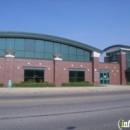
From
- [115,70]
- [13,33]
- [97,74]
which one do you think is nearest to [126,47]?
[115,70]

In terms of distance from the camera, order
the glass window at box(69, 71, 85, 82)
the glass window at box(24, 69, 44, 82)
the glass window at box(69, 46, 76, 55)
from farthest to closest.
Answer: the glass window at box(69, 46, 76, 55) → the glass window at box(69, 71, 85, 82) → the glass window at box(24, 69, 44, 82)

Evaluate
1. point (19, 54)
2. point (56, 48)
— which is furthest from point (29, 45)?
point (56, 48)

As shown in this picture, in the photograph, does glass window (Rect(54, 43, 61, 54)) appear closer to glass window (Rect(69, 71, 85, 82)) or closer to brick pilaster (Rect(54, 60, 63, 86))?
brick pilaster (Rect(54, 60, 63, 86))

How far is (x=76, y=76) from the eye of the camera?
112 feet

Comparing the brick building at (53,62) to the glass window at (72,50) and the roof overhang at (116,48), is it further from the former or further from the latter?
the roof overhang at (116,48)

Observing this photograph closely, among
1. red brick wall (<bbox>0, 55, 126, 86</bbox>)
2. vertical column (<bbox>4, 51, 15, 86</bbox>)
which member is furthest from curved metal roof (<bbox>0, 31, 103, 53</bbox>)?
vertical column (<bbox>4, 51, 15, 86</bbox>)

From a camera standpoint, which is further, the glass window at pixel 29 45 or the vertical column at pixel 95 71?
the vertical column at pixel 95 71

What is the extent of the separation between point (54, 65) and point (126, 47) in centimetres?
1698

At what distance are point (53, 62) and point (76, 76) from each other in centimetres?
515

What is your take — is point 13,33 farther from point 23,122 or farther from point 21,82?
point 23,122

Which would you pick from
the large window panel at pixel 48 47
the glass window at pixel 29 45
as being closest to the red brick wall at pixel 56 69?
the glass window at pixel 29 45

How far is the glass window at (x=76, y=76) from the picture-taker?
3353cm

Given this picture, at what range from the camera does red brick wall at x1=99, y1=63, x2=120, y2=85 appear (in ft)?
122

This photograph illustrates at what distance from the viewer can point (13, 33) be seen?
103 ft
